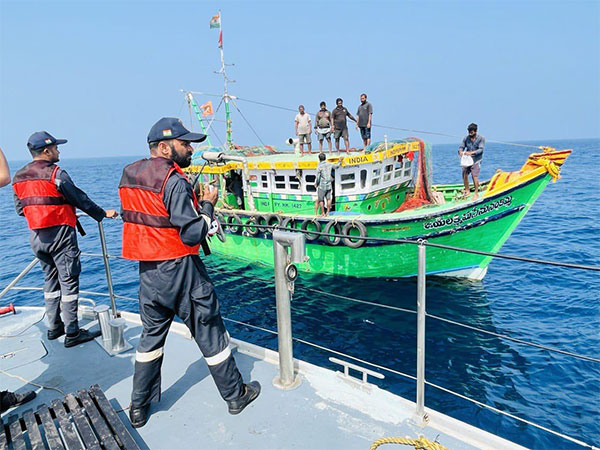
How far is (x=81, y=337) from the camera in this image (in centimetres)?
430

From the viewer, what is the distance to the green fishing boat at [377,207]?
1070cm

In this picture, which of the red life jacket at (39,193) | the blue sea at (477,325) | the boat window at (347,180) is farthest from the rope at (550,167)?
the red life jacket at (39,193)

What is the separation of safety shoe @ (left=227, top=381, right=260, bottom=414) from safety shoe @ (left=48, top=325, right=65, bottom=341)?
2.51 meters

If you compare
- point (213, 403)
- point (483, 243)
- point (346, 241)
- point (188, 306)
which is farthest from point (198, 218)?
point (483, 243)

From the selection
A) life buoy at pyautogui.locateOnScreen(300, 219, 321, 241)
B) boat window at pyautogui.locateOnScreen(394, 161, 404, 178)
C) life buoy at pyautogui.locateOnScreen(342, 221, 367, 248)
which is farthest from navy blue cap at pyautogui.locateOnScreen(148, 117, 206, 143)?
boat window at pyautogui.locateOnScreen(394, 161, 404, 178)

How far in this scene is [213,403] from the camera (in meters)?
3.23

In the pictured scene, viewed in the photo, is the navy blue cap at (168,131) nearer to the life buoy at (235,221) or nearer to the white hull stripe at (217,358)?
the white hull stripe at (217,358)

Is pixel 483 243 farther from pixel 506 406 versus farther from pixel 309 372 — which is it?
pixel 309 372

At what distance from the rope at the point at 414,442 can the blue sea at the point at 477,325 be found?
1.32 metres

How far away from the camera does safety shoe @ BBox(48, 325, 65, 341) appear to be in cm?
439

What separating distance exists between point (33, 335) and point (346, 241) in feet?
27.7

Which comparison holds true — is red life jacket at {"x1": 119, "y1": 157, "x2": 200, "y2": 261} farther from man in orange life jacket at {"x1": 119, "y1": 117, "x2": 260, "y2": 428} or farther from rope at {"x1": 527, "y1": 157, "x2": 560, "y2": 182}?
rope at {"x1": 527, "y1": 157, "x2": 560, "y2": 182}

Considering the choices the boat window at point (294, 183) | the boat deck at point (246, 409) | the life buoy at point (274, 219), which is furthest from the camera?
the boat window at point (294, 183)

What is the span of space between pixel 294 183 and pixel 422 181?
4326 millimetres
